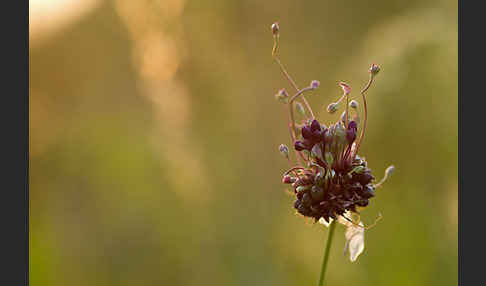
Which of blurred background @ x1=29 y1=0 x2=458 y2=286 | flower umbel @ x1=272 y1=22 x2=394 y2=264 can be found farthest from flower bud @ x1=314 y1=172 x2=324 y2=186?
blurred background @ x1=29 y1=0 x2=458 y2=286

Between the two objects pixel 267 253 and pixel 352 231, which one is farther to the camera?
pixel 267 253

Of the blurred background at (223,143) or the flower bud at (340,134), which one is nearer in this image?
the flower bud at (340,134)

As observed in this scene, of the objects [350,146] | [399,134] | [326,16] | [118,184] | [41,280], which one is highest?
[326,16]

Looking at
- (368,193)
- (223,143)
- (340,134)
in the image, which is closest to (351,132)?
(340,134)

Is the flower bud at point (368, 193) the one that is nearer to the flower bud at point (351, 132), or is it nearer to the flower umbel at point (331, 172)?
the flower umbel at point (331, 172)

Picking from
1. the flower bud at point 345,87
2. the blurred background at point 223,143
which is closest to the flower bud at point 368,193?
the flower bud at point 345,87

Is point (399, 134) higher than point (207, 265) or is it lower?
higher

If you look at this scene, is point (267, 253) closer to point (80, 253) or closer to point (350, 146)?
point (80, 253)

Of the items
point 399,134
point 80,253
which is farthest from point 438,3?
point 80,253
